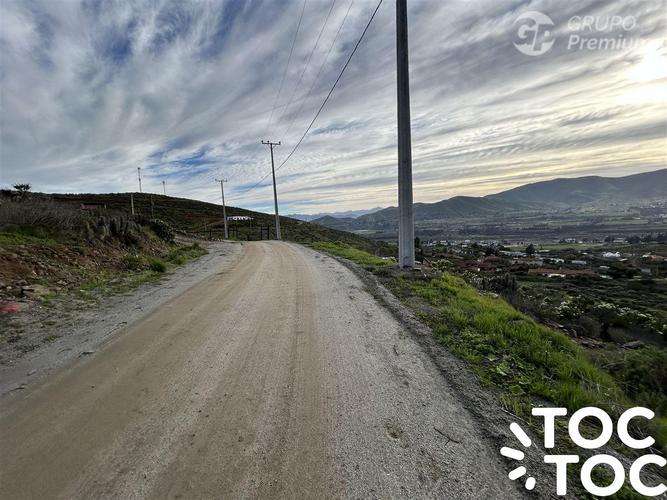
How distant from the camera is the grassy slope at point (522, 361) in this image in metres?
2.94

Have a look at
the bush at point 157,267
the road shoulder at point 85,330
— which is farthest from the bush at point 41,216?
the road shoulder at point 85,330

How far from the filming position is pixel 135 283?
869 cm

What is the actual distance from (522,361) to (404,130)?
277 inches

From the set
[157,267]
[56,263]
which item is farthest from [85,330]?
[157,267]

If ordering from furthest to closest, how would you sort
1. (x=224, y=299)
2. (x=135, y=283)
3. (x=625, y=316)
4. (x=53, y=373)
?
1. (x=625, y=316)
2. (x=135, y=283)
3. (x=224, y=299)
4. (x=53, y=373)

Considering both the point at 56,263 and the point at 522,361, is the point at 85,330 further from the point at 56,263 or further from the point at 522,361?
the point at 522,361

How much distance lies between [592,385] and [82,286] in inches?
388

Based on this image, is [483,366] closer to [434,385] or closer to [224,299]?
[434,385]

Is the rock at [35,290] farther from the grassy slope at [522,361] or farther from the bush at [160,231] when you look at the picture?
the bush at [160,231]

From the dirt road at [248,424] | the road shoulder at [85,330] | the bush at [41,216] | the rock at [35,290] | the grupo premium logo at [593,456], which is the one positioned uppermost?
the bush at [41,216]

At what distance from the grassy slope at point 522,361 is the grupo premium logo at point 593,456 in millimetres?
107

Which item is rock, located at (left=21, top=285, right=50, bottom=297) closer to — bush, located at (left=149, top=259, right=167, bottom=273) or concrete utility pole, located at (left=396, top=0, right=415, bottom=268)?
bush, located at (left=149, top=259, right=167, bottom=273)

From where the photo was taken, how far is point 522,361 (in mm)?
3734

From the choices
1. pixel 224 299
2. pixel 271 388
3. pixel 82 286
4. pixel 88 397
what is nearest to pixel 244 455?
pixel 271 388
